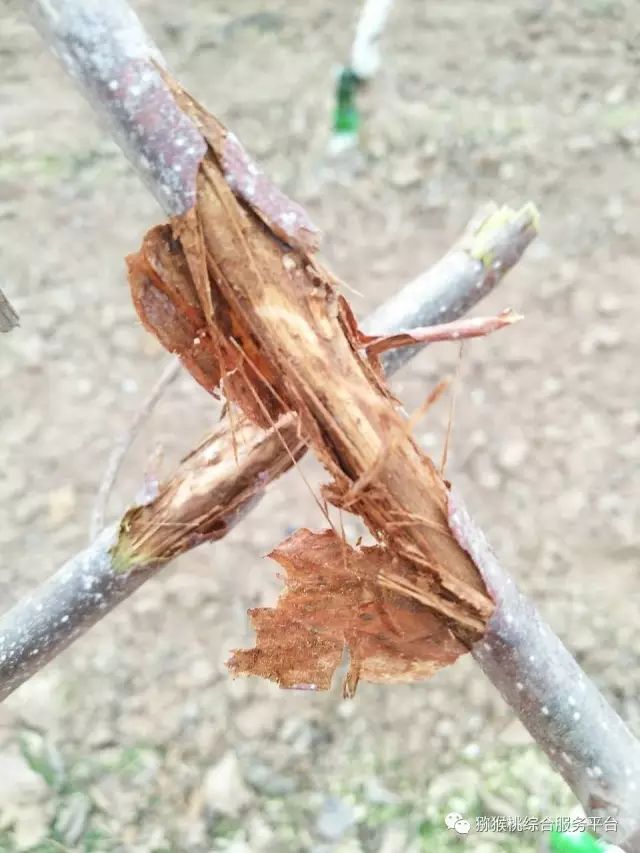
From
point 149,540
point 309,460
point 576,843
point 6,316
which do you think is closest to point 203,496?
point 149,540

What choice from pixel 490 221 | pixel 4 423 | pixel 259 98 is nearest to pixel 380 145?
pixel 259 98

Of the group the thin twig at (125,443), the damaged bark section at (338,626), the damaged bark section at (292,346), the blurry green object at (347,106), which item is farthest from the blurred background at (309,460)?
the damaged bark section at (292,346)

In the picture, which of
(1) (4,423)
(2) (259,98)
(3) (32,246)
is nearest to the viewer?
(1) (4,423)

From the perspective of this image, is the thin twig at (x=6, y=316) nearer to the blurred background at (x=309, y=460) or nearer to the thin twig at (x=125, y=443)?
the thin twig at (x=125, y=443)

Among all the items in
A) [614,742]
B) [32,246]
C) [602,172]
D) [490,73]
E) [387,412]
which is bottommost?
[602,172]

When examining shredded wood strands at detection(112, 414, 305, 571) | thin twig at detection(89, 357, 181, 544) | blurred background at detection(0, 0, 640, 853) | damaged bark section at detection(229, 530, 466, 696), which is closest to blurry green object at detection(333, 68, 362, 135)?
blurred background at detection(0, 0, 640, 853)

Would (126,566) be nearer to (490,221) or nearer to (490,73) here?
(490,221)
